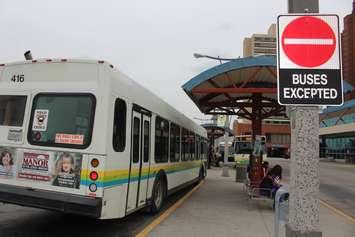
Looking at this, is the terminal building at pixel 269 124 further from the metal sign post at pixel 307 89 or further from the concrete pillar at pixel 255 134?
the metal sign post at pixel 307 89

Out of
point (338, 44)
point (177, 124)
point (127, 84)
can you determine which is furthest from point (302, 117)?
point (177, 124)

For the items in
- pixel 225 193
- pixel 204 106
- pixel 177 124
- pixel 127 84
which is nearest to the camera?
pixel 127 84

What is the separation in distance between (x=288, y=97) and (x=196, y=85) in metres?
11.9

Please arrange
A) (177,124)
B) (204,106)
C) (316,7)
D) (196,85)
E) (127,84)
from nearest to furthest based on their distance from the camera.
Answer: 1. (316,7)
2. (127,84)
3. (177,124)
4. (196,85)
5. (204,106)

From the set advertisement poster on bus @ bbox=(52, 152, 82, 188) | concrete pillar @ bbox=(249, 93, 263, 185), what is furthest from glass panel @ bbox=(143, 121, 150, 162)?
concrete pillar @ bbox=(249, 93, 263, 185)

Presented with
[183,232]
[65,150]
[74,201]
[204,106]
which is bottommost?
[183,232]

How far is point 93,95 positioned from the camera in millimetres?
8852

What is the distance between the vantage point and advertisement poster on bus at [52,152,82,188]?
28.0ft

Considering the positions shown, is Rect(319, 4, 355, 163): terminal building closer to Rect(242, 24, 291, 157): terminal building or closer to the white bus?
Rect(242, 24, 291, 157): terminal building

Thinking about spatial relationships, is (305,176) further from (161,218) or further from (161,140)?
(161,140)

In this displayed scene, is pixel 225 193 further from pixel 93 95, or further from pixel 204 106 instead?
pixel 93 95

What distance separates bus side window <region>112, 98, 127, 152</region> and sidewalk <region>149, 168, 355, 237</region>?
6.11 ft

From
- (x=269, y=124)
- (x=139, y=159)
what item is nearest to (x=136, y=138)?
(x=139, y=159)

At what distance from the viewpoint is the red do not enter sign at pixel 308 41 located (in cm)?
508
